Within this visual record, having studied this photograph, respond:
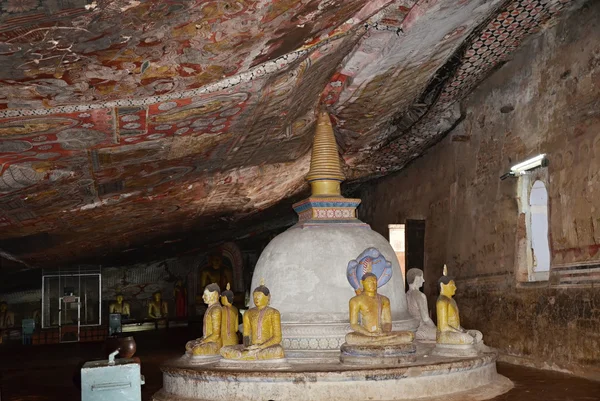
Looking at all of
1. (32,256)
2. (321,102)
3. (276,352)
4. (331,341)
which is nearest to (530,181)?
(321,102)

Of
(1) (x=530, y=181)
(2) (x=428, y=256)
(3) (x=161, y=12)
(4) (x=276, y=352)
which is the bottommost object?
(4) (x=276, y=352)

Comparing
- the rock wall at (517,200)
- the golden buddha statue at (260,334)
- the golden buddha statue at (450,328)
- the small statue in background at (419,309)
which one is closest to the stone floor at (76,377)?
the rock wall at (517,200)

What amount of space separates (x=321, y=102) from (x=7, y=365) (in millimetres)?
7687

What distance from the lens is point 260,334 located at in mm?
7301

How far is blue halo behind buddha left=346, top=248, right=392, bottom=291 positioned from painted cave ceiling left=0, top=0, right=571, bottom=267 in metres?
2.27

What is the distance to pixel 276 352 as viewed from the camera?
23.4ft

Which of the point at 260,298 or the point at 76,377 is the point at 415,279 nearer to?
the point at 260,298

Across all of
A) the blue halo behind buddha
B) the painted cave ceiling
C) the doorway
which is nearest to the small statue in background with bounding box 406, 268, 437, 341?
the blue halo behind buddha

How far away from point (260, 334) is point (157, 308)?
15938 mm

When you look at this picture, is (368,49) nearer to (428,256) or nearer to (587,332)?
(587,332)

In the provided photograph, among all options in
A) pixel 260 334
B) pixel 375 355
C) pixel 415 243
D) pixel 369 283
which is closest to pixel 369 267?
pixel 369 283

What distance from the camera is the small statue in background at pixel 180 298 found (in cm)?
2270

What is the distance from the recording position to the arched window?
10.4 metres

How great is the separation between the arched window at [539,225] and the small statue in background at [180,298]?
47.5 ft
